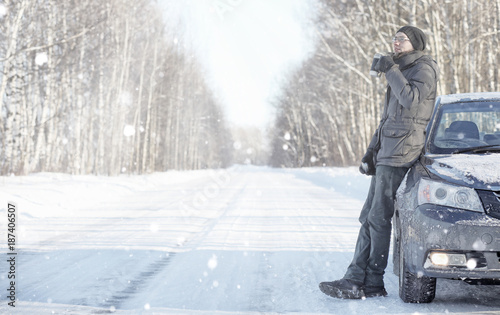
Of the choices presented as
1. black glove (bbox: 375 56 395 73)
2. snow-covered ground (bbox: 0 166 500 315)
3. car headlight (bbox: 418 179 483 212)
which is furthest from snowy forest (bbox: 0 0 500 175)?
car headlight (bbox: 418 179 483 212)

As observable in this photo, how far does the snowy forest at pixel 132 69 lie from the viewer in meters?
16.8

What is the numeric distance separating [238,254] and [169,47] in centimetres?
3124

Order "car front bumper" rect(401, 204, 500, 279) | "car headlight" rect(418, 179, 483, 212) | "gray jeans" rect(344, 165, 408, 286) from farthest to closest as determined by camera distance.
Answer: "gray jeans" rect(344, 165, 408, 286)
"car headlight" rect(418, 179, 483, 212)
"car front bumper" rect(401, 204, 500, 279)

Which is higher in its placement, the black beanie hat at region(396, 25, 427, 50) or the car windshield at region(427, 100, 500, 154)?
the black beanie hat at region(396, 25, 427, 50)

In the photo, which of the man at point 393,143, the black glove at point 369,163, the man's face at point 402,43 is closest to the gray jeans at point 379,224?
the man at point 393,143

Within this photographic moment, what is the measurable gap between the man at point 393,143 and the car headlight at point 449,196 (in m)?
0.43

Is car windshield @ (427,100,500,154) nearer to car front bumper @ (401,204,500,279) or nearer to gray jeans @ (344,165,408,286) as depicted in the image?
gray jeans @ (344,165,408,286)

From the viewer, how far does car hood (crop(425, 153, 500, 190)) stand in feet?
10.5

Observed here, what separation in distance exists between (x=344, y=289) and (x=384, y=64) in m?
1.77

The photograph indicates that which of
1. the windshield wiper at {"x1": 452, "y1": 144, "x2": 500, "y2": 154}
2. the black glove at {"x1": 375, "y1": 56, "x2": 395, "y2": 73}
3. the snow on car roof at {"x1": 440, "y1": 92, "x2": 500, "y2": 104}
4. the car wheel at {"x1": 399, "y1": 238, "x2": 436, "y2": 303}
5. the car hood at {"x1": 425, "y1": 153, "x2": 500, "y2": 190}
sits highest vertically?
the black glove at {"x1": 375, "y1": 56, "x2": 395, "y2": 73}

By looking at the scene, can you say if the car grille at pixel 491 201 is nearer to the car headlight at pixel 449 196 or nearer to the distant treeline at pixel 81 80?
the car headlight at pixel 449 196

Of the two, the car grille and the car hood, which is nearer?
the car grille

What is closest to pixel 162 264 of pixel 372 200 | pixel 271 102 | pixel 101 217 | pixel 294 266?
pixel 294 266

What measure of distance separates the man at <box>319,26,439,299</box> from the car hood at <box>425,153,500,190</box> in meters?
0.27
